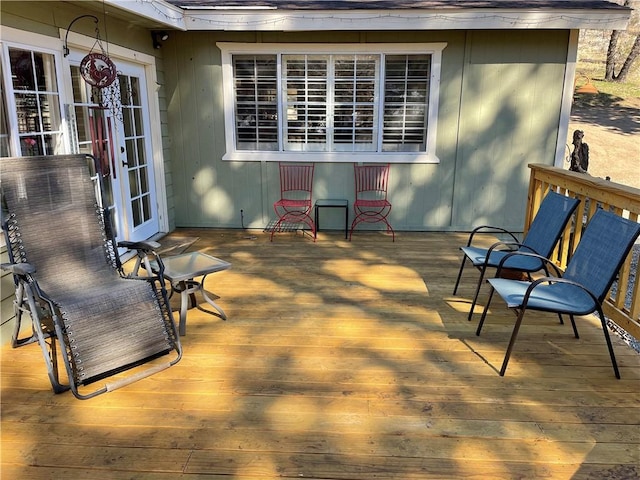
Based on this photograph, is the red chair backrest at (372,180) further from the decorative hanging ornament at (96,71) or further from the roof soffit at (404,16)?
the decorative hanging ornament at (96,71)

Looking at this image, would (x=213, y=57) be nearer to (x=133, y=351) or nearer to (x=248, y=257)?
(x=248, y=257)

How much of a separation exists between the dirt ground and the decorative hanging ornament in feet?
29.2

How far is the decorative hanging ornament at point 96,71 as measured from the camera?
145 inches

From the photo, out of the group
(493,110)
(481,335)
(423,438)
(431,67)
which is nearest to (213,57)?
(431,67)

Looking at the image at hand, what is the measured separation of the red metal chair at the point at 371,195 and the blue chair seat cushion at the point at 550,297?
2.85 m

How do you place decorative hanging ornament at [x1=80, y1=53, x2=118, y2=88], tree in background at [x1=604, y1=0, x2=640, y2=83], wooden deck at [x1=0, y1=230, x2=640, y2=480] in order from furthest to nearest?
tree in background at [x1=604, y1=0, x2=640, y2=83] → decorative hanging ornament at [x1=80, y1=53, x2=118, y2=88] → wooden deck at [x1=0, y1=230, x2=640, y2=480]

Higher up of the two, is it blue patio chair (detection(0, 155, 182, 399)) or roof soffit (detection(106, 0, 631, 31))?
roof soffit (detection(106, 0, 631, 31))

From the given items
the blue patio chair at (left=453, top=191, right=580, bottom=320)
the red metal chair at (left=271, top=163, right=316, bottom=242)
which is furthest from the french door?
the blue patio chair at (left=453, top=191, right=580, bottom=320)

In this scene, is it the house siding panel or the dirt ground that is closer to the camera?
the house siding panel

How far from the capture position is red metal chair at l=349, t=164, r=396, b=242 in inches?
235

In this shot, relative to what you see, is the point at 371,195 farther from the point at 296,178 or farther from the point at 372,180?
the point at 296,178

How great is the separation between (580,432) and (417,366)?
2.95ft

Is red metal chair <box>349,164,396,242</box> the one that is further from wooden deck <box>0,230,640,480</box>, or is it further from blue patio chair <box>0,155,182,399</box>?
blue patio chair <box>0,155,182,399</box>

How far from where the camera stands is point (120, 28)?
473 centimetres
